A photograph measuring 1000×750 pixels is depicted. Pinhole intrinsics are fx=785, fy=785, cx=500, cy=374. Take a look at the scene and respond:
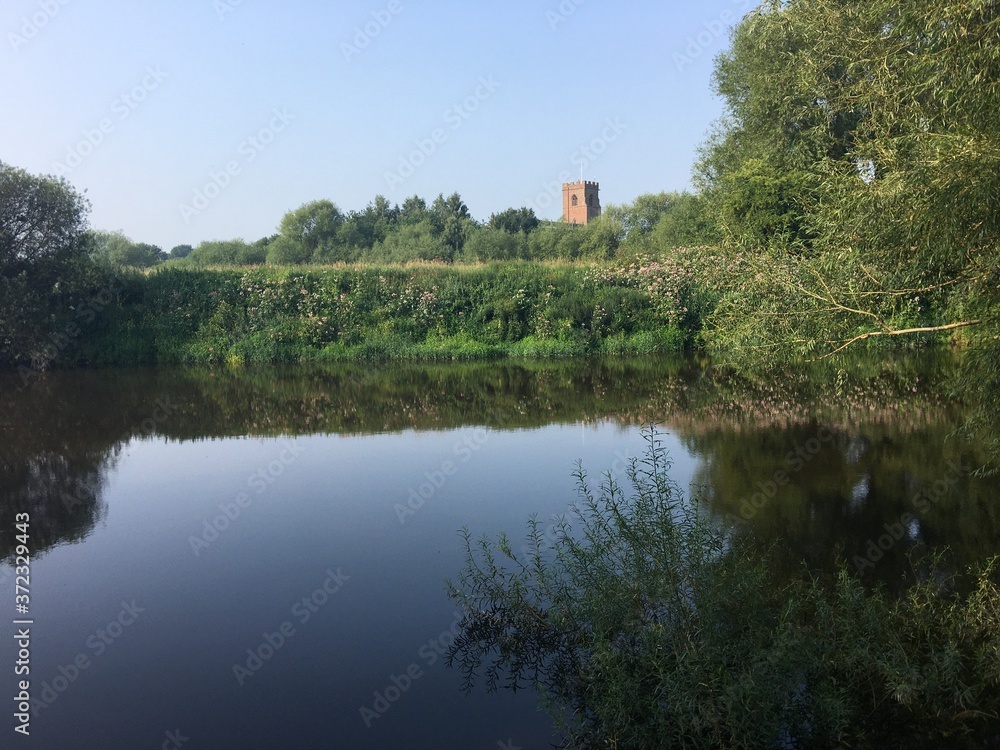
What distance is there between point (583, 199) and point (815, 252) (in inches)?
3809

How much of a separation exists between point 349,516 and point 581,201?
3841 inches

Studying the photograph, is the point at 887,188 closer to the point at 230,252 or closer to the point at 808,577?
the point at 808,577

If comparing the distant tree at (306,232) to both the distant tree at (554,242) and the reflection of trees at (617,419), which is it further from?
the reflection of trees at (617,419)

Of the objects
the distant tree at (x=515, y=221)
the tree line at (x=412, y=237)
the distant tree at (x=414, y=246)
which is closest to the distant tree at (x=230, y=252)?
the tree line at (x=412, y=237)

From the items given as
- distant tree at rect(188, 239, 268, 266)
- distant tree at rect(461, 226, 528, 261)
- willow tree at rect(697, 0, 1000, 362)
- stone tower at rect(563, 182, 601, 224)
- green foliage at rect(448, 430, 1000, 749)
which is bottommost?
green foliage at rect(448, 430, 1000, 749)

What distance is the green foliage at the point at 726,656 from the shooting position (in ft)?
14.4

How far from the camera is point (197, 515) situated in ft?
31.8

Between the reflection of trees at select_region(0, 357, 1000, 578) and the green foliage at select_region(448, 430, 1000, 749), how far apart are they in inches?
71.4

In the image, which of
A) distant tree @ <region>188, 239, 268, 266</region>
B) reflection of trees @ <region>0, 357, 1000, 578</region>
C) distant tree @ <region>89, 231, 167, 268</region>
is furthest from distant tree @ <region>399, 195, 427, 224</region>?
reflection of trees @ <region>0, 357, 1000, 578</region>

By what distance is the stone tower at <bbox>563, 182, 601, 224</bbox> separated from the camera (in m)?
103

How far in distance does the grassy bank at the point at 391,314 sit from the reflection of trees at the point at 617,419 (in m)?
2.34

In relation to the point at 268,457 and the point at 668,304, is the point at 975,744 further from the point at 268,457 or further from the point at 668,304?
the point at 668,304

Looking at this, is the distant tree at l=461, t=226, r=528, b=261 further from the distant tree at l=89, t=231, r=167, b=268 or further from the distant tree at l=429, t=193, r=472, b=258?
the distant tree at l=89, t=231, r=167, b=268

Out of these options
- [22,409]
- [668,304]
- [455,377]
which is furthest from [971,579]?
[668,304]
